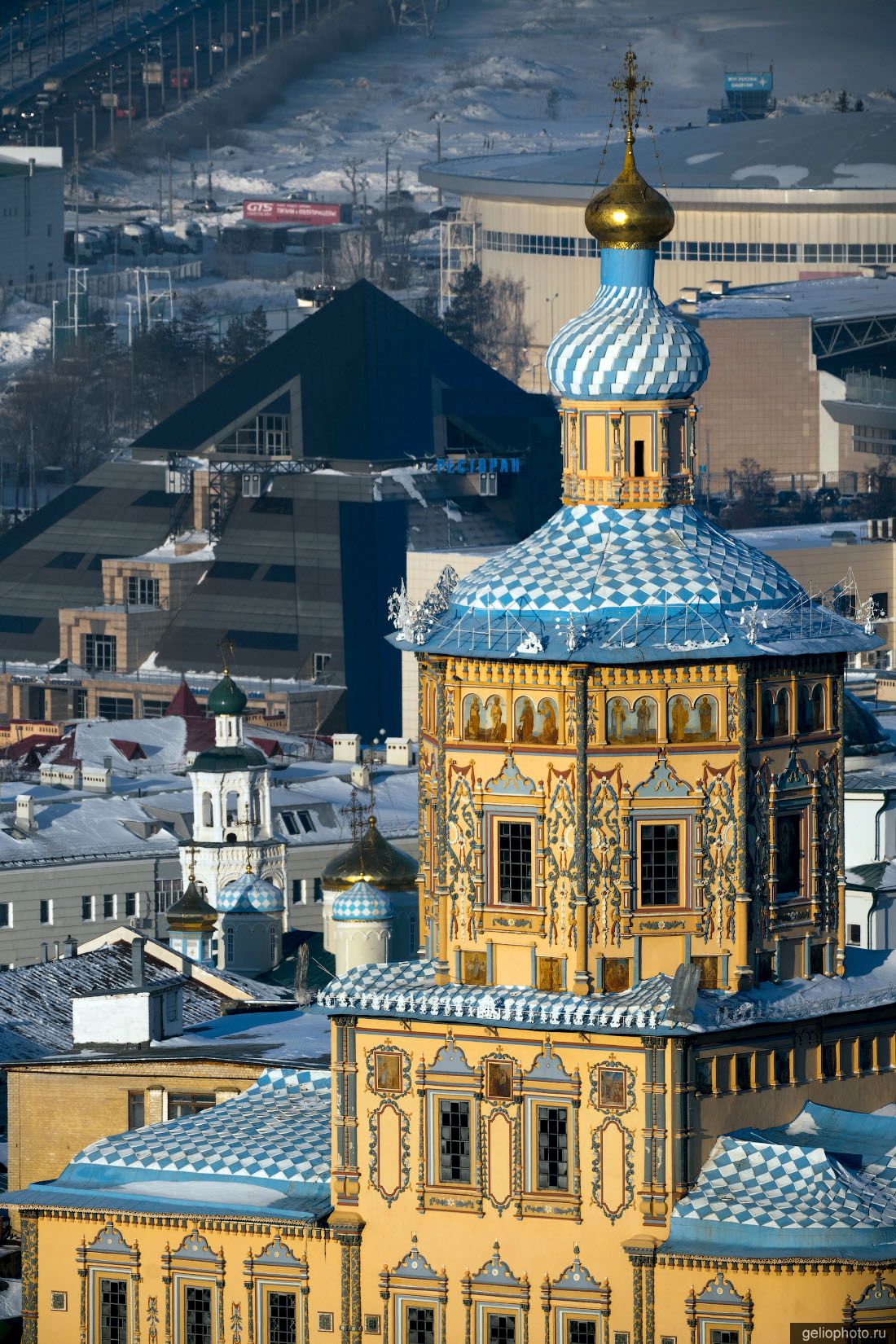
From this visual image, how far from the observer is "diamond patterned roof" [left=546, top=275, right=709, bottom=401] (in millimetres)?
65750

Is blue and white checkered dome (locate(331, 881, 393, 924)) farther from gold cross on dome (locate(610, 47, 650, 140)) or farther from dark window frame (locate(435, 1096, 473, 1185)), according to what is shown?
dark window frame (locate(435, 1096, 473, 1185))

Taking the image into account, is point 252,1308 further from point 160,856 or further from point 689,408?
point 160,856

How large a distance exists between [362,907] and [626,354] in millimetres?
25278

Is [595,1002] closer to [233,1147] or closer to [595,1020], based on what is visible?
[595,1020]

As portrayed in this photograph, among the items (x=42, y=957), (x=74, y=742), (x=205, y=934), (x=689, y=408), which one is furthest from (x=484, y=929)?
(x=74, y=742)

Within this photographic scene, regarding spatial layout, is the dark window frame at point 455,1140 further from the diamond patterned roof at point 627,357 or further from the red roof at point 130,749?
the red roof at point 130,749

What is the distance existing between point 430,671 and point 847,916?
22.3 metres

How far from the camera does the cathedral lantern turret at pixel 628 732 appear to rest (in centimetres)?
6384

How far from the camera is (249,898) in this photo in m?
105

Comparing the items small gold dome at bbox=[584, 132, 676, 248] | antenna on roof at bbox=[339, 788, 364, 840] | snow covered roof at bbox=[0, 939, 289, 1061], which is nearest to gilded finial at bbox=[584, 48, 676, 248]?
small gold dome at bbox=[584, 132, 676, 248]

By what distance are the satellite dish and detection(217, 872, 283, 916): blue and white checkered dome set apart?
41606mm

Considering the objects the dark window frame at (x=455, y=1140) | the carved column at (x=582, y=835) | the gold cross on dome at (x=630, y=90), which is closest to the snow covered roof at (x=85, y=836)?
the gold cross on dome at (x=630, y=90)

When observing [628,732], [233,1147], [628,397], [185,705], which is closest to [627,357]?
[628,397]

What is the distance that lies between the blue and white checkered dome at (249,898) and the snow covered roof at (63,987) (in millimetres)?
11917
